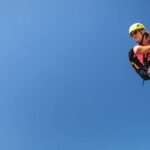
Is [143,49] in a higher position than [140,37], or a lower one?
lower

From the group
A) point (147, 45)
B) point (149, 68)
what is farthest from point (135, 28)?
point (149, 68)

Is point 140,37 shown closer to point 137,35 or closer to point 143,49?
point 137,35

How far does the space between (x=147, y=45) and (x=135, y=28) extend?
0.51 meters

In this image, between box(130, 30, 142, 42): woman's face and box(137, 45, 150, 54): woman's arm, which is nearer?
box(137, 45, 150, 54): woman's arm

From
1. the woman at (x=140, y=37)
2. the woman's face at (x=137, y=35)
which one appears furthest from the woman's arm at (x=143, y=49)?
the woman's face at (x=137, y=35)

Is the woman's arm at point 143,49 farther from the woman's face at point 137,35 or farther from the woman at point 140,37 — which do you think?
the woman's face at point 137,35

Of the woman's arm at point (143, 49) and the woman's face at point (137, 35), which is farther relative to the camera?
the woman's face at point (137, 35)

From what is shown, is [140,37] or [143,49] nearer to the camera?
[143,49]

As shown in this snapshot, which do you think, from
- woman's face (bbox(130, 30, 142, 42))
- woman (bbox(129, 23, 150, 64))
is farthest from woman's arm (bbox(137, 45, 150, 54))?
woman's face (bbox(130, 30, 142, 42))

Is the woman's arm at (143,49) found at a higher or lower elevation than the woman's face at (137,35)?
lower

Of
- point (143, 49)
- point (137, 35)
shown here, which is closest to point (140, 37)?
point (137, 35)

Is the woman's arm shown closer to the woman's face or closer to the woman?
the woman

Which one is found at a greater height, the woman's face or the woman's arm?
the woman's face

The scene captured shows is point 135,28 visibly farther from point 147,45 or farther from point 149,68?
point 149,68
